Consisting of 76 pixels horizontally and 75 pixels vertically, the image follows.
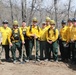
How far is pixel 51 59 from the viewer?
12547mm

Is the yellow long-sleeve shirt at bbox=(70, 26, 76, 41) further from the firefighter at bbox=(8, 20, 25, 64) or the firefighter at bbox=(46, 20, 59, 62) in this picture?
the firefighter at bbox=(8, 20, 25, 64)

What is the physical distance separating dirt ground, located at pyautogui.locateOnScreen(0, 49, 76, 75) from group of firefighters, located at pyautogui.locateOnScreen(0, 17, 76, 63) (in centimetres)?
45

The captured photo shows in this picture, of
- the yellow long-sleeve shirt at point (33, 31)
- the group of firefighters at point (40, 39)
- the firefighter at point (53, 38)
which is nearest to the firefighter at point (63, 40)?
the group of firefighters at point (40, 39)

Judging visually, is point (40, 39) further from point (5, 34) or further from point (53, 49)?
point (5, 34)

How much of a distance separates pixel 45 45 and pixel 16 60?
1.58 m

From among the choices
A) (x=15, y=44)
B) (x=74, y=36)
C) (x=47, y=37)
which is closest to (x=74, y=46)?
(x=74, y=36)

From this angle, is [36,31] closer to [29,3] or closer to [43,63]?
[43,63]

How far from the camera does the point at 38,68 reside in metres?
11.0

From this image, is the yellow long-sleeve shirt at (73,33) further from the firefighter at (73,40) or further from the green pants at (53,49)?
the green pants at (53,49)

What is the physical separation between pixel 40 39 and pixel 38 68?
191 cm

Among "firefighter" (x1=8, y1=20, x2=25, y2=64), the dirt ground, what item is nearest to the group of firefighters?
"firefighter" (x1=8, y1=20, x2=25, y2=64)

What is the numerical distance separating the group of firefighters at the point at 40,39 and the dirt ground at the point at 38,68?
447 millimetres

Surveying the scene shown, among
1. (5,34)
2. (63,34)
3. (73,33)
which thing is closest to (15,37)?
(5,34)

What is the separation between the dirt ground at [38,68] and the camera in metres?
10.4
